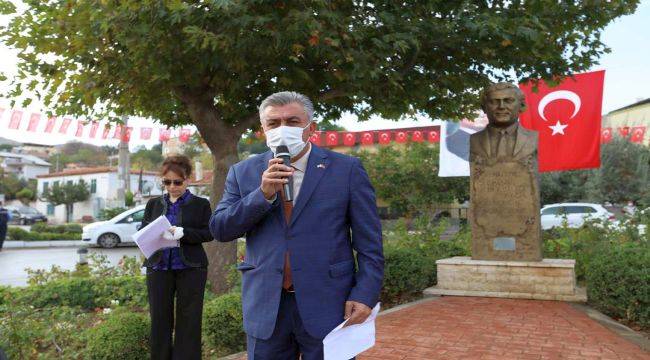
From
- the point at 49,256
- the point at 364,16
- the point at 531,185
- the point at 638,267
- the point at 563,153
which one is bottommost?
the point at 49,256

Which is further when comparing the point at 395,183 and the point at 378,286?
the point at 395,183

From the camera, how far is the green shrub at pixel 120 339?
4246 millimetres

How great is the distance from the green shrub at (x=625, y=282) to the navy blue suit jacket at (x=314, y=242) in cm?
482

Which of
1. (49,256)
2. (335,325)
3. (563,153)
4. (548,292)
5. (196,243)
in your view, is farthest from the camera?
(49,256)

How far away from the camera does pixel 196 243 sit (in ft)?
14.3

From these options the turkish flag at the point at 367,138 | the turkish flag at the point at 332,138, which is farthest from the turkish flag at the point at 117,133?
the turkish flag at the point at 367,138

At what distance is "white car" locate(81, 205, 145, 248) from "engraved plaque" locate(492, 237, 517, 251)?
641 inches

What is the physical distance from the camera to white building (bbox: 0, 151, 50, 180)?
269 ft

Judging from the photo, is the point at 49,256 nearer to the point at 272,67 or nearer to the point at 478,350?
the point at 272,67

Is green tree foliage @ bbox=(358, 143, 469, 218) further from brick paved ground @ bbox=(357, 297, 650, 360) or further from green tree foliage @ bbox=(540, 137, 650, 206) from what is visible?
brick paved ground @ bbox=(357, 297, 650, 360)

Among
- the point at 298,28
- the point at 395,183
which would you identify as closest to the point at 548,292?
the point at 298,28

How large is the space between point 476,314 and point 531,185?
234 cm

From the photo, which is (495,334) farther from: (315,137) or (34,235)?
(34,235)

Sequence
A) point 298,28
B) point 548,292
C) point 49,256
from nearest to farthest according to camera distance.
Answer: point 298,28
point 548,292
point 49,256
